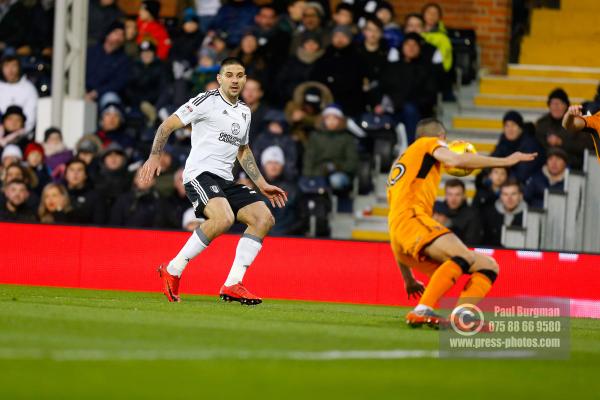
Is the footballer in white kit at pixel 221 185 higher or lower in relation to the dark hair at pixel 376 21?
lower

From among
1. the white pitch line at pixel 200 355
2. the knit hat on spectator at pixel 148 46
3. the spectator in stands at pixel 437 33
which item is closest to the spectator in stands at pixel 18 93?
the knit hat on spectator at pixel 148 46

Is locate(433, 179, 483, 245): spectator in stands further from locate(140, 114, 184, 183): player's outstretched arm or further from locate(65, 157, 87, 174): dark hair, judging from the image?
locate(140, 114, 184, 183): player's outstretched arm

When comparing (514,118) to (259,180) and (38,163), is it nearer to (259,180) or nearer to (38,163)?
(259,180)

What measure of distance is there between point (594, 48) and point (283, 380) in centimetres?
1539

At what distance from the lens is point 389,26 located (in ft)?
66.9

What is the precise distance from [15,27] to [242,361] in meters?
15.9

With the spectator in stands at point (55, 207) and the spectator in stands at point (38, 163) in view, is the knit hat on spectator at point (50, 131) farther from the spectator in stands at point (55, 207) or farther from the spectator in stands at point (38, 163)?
the spectator in stands at point (55, 207)

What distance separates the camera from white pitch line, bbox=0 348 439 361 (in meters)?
8.18

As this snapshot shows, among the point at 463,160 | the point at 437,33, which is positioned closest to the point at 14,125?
the point at 437,33

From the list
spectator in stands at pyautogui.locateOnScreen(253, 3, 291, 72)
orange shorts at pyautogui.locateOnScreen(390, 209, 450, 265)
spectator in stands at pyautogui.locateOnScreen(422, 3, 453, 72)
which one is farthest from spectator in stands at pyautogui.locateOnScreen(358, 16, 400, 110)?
orange shorts at pyautogui.locateOnScreen(390, 209, 450, 265)

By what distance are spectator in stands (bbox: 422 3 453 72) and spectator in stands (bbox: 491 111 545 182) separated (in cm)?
221

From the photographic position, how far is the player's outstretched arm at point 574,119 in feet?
40.3

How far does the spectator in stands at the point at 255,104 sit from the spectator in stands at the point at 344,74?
2.85 feet

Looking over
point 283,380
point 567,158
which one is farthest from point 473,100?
point 283,380
